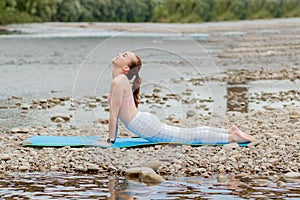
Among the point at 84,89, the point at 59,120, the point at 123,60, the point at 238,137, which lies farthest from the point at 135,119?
the point at 84,89

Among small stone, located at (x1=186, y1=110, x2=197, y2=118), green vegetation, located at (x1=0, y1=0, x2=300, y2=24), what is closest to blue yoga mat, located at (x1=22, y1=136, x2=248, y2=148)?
small stone, located at (x1=186, y1=110, x2=197, y2=118)

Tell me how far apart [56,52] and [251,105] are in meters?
20.3

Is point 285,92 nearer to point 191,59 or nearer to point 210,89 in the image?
point 210,89

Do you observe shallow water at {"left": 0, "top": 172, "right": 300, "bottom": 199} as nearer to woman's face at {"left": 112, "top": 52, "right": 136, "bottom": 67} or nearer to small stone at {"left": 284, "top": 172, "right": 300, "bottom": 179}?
small stone at {"left": 284, "top": 172, "right": 300, "bottom": 179}

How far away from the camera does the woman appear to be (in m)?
9.59

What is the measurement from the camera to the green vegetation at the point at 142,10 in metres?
63.2

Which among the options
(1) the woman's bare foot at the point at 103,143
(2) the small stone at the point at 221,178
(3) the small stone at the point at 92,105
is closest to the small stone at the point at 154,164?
(2) the small stone at the point at 221,178

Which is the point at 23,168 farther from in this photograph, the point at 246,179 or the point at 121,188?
the point at 246,179

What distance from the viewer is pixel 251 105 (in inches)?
600

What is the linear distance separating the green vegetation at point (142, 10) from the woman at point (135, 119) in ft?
166

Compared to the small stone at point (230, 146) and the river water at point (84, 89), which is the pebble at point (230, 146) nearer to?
the small stone at point (230, 146)

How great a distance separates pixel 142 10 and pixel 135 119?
8371 cm

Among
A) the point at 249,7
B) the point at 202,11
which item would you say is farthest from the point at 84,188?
the point at 202,11

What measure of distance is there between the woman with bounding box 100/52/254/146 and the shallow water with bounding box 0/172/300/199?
4.61ft
